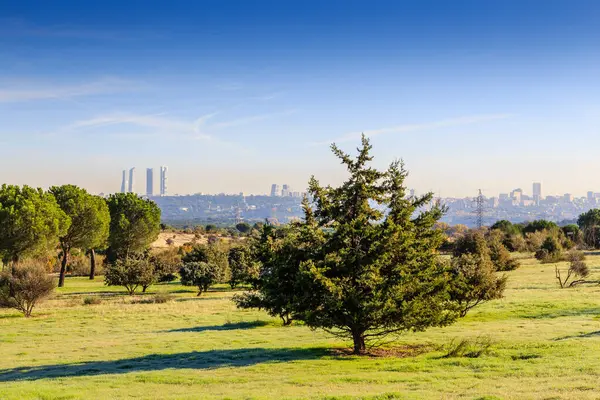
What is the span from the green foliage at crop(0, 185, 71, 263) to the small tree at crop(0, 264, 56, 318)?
52.3 ft

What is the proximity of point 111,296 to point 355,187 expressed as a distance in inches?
1813

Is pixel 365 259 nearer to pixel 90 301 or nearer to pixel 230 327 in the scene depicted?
pixel 230 327

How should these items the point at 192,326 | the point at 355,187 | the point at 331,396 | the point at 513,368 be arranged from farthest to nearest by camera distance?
the point at 192,326 < the point at 355,187 < the point at 513,368 < the point at 331,396

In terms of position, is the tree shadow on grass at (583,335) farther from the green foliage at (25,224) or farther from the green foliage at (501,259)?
the green foliage at (25,224)

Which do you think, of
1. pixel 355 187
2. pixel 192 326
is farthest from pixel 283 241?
pixel 192 326

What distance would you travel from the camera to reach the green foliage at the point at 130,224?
89.1 m

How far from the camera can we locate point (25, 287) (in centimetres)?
4788

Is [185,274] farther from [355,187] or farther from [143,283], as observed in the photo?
[355,187]

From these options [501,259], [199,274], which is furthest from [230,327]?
[501,259]

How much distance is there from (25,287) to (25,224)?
1931 centimetres

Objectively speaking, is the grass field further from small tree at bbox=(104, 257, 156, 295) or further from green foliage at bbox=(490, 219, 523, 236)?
green foliage at bbox=(490, 219, 523, 236)

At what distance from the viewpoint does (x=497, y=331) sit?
3209 centimetres

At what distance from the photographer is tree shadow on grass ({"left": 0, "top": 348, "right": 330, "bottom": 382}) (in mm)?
24516

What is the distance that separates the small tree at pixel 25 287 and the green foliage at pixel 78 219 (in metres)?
27.1
